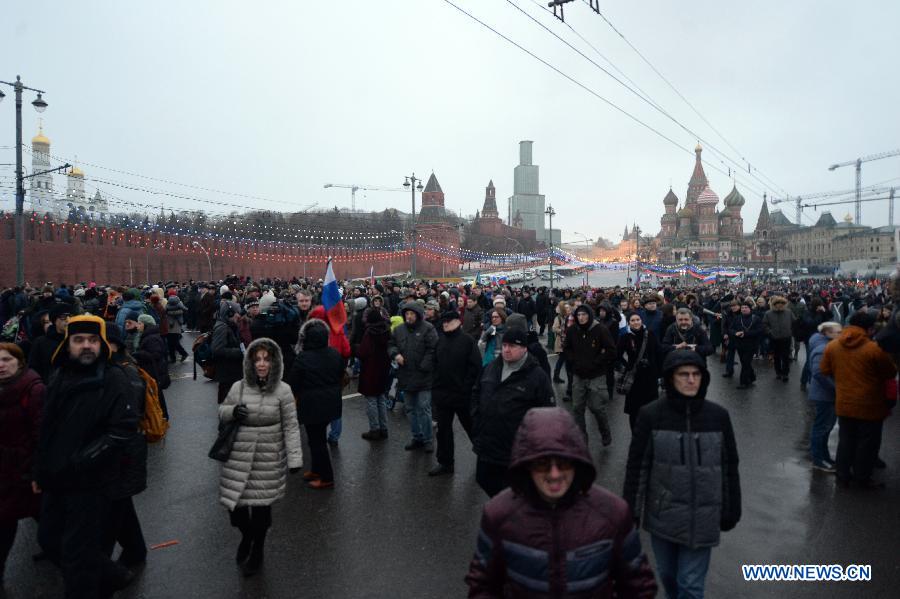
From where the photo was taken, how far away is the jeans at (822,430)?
5910 millimetres

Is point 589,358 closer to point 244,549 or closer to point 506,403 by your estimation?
point 506,403

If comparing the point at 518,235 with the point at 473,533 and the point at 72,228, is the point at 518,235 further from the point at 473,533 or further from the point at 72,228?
the point at 473,533

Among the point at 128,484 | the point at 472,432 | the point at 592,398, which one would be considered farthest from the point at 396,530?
the point at 592,398

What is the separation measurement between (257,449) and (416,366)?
2.87 meters

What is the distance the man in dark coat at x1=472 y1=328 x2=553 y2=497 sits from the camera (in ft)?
13.5

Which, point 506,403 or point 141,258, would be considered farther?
point 141,258

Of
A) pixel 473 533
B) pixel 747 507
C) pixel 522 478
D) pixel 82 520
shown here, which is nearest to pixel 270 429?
pixel 82 520

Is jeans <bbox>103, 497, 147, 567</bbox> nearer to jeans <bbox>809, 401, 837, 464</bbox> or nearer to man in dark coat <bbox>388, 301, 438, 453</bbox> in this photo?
man in dark coat <bbox>388, 301, 438, 453</bbox>

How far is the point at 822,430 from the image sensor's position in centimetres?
597

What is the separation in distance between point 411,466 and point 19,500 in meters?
3.46

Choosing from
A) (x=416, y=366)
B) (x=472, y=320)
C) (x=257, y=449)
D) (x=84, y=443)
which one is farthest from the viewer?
(x=472, y=320)

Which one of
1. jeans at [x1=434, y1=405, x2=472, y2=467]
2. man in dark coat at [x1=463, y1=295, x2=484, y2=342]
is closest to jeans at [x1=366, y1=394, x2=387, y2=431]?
jeans at [x1=434, y1=405, x2=472, y2=467]

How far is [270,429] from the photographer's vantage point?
3.92m

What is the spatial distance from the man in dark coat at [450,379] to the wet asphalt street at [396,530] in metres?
0.32
